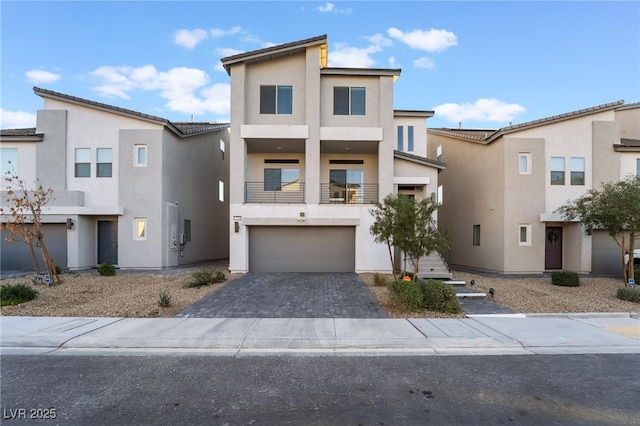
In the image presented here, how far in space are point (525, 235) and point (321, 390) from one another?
50.3 feet

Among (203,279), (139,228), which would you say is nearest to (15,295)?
(203,279)

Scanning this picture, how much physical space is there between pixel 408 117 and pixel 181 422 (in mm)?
17106

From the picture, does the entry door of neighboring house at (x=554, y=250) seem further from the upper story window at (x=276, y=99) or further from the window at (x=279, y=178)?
the upper story window at (x=276, y=99)

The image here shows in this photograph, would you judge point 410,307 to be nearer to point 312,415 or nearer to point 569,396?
point 569,396

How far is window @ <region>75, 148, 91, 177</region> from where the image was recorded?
15.8 meters

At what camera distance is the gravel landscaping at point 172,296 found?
859 cm

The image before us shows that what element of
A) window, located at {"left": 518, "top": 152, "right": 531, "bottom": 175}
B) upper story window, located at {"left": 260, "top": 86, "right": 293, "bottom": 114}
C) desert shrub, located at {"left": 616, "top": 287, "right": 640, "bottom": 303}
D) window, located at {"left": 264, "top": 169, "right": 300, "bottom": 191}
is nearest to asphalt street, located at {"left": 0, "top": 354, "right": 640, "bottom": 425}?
desert shrub, located at {"left": 616, "top": 287, "right": 640, "bottom": 303}

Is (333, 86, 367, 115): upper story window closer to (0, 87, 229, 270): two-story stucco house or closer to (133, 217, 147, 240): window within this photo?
(0, 87, 229, 270): two-story stucco house

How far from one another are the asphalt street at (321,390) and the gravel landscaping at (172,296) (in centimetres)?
296

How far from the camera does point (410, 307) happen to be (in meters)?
8.71

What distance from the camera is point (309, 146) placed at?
15.1 metres

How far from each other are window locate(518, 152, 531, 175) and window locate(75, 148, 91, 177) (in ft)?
68.3

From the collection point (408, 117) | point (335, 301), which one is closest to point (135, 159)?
point (335, 301)

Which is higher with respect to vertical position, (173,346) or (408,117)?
(408,117)
